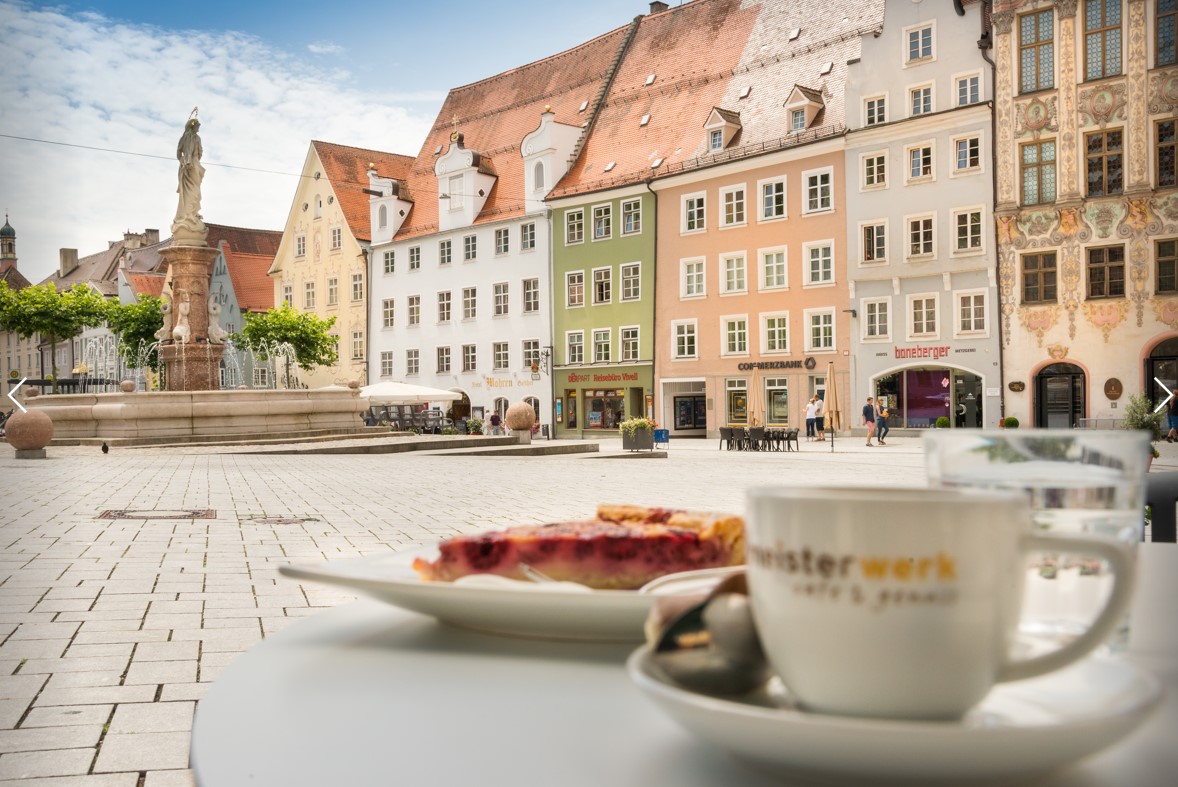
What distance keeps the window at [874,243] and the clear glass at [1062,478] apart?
34.2m

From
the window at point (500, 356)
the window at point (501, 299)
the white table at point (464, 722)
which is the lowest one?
the white table at point (464, 722)

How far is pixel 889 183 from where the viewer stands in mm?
33375

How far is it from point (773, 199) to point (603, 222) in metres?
7.65

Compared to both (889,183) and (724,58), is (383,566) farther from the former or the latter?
(724,58)

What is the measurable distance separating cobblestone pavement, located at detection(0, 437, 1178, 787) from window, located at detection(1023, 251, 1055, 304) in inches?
540

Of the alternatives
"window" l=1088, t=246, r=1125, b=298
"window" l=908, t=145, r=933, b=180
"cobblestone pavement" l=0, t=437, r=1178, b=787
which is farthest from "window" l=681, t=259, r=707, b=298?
"cobblestone pavement" l=0, t=437, r=1178, b=787

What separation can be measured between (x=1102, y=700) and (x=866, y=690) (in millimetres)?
159

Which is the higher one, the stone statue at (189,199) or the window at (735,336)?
the stone statue at (189,199)

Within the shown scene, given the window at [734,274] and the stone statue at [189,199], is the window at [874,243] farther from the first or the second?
the stone statue at [189,199]

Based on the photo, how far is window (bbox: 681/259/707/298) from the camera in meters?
38.7

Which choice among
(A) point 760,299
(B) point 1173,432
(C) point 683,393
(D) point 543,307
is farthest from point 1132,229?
(D) point 543,307

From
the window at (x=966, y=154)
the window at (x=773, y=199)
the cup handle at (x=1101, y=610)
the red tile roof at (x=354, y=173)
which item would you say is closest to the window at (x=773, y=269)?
the window at (x=773, y=199)

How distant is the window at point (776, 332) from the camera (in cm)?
3603

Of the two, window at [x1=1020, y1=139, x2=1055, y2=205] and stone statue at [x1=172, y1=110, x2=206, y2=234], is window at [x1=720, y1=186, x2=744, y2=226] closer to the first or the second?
window at [x1=1020, y1=139, x2=1055, y2=205]
